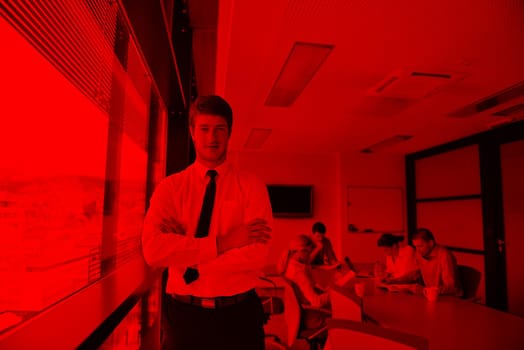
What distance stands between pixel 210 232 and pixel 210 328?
37 centimetres

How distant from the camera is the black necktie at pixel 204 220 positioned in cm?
125

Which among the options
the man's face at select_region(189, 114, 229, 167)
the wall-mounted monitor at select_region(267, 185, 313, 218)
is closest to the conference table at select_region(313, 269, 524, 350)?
the man's face at select_region(189, 114, 229, 167)

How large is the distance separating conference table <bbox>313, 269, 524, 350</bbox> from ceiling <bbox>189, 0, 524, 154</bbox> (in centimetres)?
213

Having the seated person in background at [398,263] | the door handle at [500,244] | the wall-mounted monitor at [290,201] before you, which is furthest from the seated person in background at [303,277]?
the wall-mounted monitor at [290,201]

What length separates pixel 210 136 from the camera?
4.35ft

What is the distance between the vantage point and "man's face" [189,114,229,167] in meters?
1.31

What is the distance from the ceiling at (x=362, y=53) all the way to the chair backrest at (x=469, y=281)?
83.7 inches

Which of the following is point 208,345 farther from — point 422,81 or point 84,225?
point 422,81

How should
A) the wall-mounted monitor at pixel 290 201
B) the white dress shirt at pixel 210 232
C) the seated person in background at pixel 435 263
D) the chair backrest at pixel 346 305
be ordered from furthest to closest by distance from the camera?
the wall-mounted monitor at pixel 290 201 → the seated person in background at pixel 435 263 → the chair backrest at pixel 346 305 → the white dress shirt at pixel 210 232

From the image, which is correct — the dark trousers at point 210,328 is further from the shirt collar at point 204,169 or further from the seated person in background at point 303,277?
the seated person in background at point 303,277

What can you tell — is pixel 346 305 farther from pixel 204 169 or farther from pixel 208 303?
pixel 204 169

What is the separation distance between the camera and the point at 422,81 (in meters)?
3.25

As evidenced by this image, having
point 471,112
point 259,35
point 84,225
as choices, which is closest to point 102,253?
point 84,225

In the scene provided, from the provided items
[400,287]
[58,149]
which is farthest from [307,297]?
[58,149]
